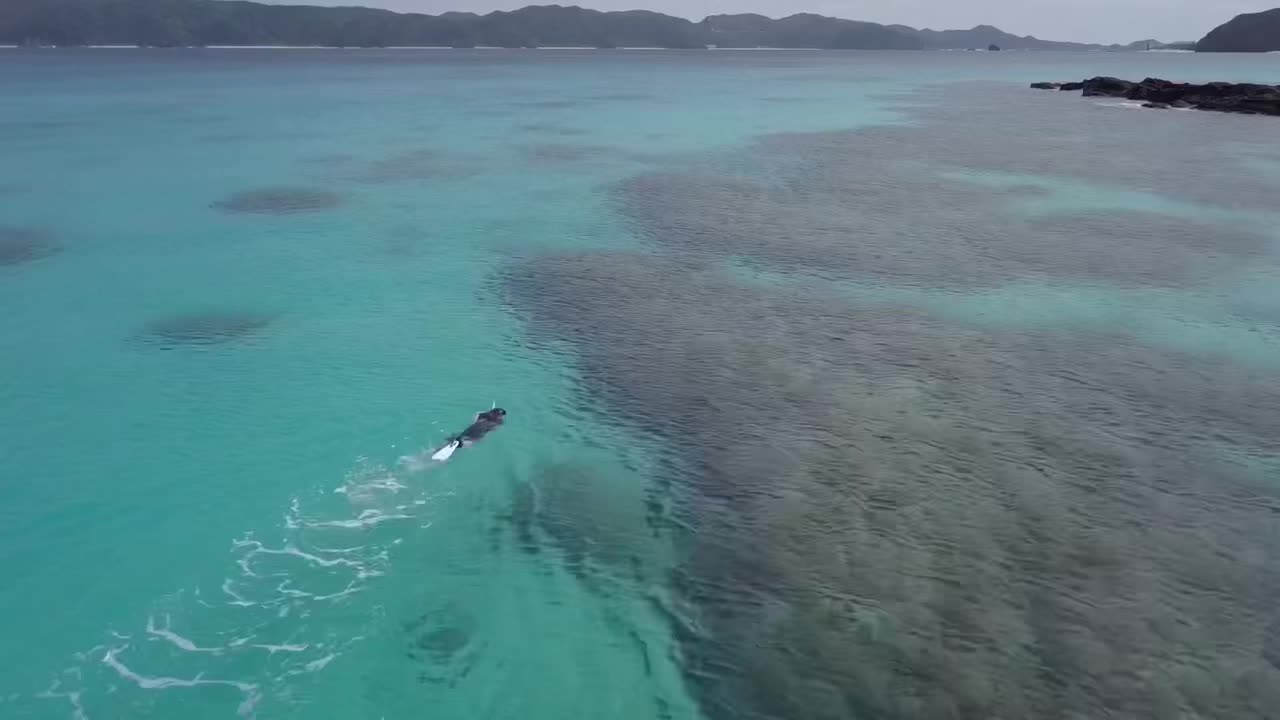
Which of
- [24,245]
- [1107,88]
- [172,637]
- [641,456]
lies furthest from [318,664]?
[1107,88]

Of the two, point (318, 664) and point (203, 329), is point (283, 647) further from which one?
point (203, 329)

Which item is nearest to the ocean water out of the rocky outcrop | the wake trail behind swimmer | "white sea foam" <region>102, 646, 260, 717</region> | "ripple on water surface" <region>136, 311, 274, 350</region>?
"white sea foam" <region>102, 646, 260, 717</region>

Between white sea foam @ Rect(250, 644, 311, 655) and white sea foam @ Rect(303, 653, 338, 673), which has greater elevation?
white sea foam @ Rect(250, 644, 311, 655)

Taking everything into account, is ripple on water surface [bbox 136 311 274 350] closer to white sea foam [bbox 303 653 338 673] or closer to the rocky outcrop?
white sea foam [bbox 303 653 338 673]

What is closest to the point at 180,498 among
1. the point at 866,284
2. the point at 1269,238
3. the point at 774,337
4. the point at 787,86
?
the point at 774,337

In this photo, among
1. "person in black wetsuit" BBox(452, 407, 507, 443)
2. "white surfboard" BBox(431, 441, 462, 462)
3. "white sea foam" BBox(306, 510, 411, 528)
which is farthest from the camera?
"person in black wetsuit" BBox(452, 407, 507, 443)

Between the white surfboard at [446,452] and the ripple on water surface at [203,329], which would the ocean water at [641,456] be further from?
the white surfboard at [446,452]
